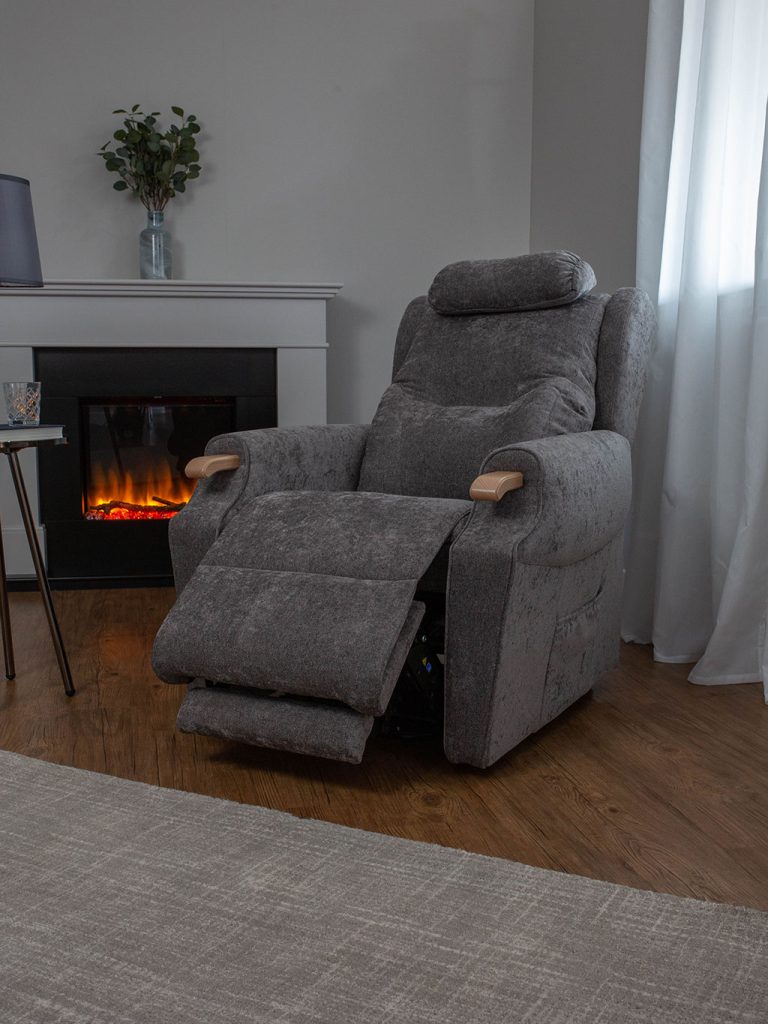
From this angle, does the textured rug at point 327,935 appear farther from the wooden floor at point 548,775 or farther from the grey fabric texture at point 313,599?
the grey fabric texture at point 313,599

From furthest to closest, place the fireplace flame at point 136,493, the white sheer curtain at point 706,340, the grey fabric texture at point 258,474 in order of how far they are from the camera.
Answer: the fireplace flame at point 136,493 → the white sheer curtain at point 706,340 → the grey fabric texture at point 258,474

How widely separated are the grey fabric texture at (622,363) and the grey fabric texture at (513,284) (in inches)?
4.8

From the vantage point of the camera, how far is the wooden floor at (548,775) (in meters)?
1.67

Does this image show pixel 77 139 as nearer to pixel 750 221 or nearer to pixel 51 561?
pixel 51 561

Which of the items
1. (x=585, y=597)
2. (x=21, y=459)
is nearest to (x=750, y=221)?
(x=585, y=597)

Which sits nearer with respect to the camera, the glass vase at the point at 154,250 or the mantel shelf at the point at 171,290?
the mantel shelf at the point at 171,290

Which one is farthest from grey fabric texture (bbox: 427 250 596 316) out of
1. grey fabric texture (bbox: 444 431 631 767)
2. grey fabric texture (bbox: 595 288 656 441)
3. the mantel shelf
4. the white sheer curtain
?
the mantel shelf

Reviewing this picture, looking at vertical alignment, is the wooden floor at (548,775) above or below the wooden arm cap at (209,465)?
below

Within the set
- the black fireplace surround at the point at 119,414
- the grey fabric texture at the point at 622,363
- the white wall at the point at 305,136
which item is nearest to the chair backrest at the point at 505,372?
the grey fabric texture at the point at 622,363

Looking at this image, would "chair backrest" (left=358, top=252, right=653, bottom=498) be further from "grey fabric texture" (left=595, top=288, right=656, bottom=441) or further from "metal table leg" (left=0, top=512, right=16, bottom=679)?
Answer: "metal table leg" (left=0, top=512, right=16, bottom=679)

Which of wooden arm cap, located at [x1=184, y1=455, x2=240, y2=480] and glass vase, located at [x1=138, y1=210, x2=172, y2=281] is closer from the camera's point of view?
wooden arm cap, located at [x1=184, y1=455, x2=240, y2=480]

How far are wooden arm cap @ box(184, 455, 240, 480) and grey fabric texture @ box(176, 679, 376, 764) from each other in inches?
18.3

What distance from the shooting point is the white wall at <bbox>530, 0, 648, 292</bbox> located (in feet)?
11.2

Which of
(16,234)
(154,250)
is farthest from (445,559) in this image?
(154,250)
